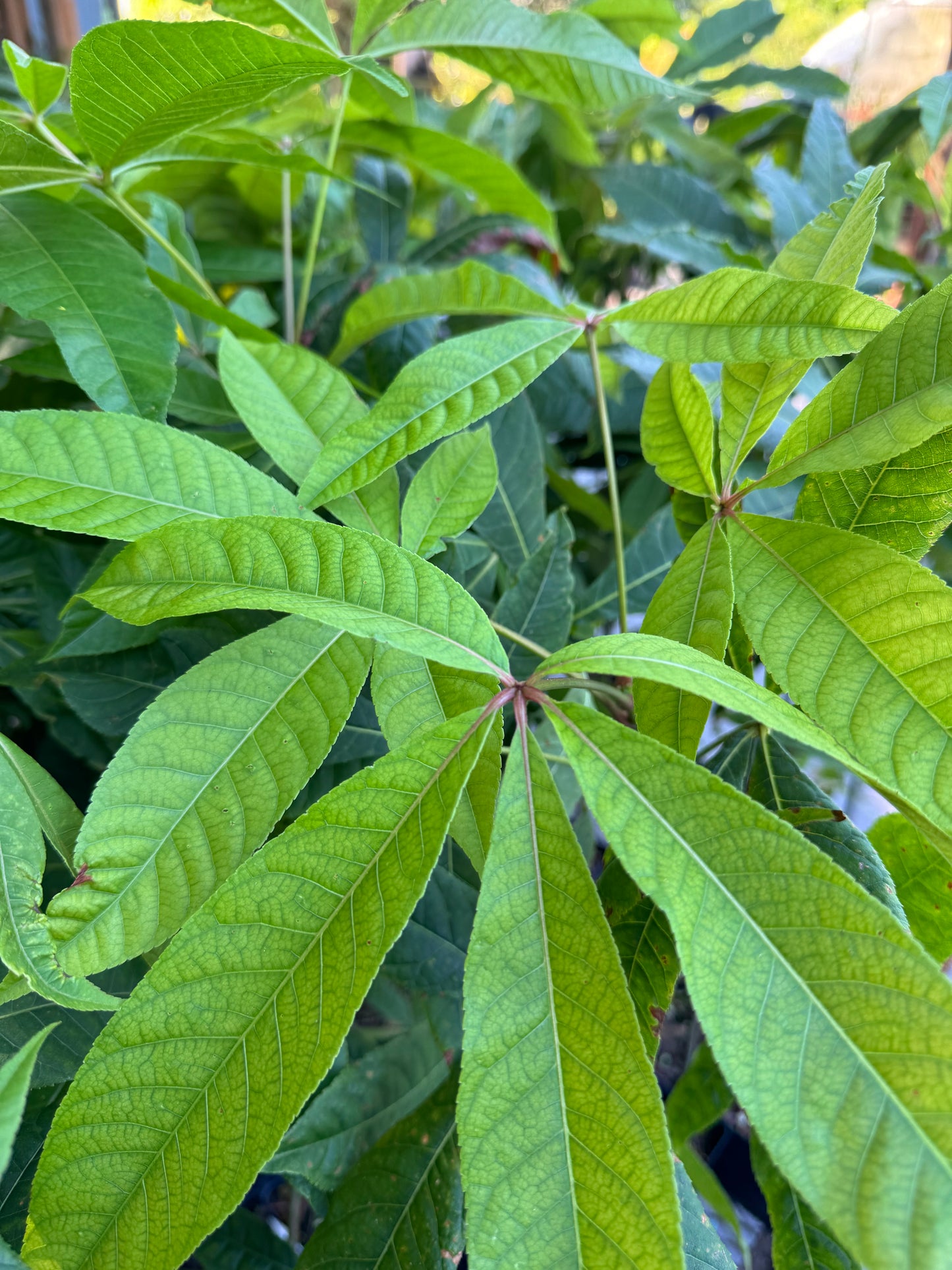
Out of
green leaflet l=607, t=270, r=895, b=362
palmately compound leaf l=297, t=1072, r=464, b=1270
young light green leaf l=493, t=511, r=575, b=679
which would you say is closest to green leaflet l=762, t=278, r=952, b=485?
green leaflet l=607, t=270, r=895, b=362

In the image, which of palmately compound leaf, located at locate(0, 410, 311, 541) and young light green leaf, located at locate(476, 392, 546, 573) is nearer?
palmately compound leaf, located at locate(0, 410, 311, 541)

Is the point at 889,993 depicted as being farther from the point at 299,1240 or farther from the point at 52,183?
the point at 299,1240

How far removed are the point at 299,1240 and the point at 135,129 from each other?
3.33ft

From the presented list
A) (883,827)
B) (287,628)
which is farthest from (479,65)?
(883,827)

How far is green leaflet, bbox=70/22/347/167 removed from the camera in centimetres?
39

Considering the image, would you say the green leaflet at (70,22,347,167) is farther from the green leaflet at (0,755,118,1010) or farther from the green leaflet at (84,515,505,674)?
the green leaflet at (0,755,118,1010)

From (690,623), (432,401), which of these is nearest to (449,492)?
(432,401)

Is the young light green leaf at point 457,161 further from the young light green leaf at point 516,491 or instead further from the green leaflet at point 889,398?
the green leaflet at point 889,398

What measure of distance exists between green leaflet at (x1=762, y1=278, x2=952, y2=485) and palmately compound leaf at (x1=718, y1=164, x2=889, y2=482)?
1.7 inches

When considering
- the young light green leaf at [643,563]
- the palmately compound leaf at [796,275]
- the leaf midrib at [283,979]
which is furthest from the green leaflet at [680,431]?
the young light green leaf at [643,563]

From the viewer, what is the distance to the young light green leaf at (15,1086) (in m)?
0.25

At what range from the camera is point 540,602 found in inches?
26.0

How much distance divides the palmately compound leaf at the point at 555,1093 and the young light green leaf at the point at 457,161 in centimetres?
68

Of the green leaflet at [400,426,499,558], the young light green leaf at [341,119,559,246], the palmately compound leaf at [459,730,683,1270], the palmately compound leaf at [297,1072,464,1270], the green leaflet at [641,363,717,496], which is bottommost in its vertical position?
the palmately compound leaf at [297,1072,464,1270]
